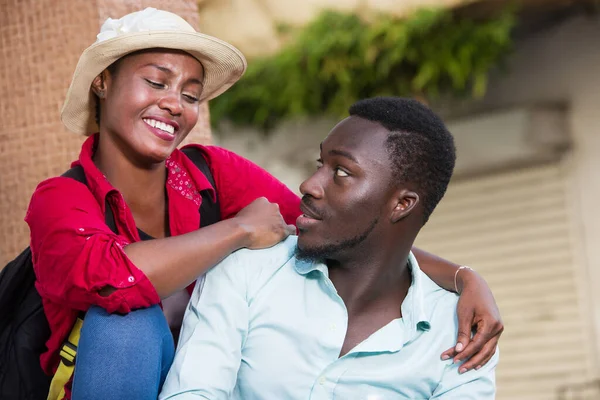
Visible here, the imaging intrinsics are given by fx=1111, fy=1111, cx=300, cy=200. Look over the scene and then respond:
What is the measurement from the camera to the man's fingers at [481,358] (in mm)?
3000

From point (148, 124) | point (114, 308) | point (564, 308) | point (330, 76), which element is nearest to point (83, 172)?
point (148, 124)

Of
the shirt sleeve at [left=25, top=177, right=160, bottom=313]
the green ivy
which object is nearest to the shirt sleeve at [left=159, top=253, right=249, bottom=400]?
the shirt sleeve at [left=25, top=177, right=160, bottom=313]

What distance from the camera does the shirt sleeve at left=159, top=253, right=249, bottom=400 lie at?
2.84 meters

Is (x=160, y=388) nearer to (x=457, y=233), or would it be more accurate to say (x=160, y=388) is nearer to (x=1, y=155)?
(x=1, y=155)

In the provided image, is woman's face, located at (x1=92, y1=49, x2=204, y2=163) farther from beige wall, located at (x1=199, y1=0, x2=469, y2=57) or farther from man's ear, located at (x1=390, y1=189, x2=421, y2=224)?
beige wall, located at (x1=199, y1=0, x2=469, y2=57)

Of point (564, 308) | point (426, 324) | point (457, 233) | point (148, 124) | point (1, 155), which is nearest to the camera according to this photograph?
point (426, 324)

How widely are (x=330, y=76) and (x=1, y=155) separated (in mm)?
3359

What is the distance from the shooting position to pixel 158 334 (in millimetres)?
2863

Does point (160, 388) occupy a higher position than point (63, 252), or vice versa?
point (63, 252)

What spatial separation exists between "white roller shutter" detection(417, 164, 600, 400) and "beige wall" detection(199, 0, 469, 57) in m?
1.65

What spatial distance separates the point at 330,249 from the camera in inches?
117

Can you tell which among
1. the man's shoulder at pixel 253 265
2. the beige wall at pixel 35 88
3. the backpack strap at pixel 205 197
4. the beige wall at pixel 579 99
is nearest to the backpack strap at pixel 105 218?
the backpack strap at pixel 205 197

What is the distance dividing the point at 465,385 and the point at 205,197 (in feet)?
3.33

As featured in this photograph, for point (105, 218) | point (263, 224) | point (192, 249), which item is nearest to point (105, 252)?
point (192, 249)
